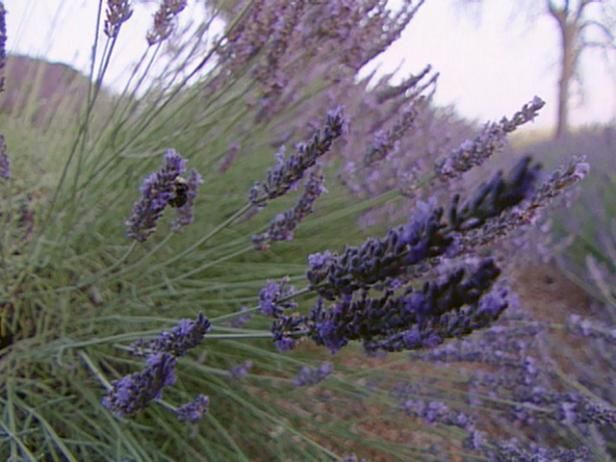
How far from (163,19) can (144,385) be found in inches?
28.6

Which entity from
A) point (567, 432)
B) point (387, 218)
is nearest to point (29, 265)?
point (387, 218)

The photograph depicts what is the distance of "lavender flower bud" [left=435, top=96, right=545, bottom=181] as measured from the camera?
1.14 meters

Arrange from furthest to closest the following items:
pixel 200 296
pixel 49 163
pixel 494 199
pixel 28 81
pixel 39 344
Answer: pixel 28 81 < pixel 49 163 < pixel 200 296 < pixel 39 344 < pixel 494 199

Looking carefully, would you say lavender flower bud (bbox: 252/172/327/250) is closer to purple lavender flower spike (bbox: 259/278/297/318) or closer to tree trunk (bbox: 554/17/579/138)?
purple lavender flower spike (bbox: 259/278/297/318)

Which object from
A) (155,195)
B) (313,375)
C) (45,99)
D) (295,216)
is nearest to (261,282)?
(313,375)

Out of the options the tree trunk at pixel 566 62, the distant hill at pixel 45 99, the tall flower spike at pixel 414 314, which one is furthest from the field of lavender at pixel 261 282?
the tree trunk at pixel 566 62

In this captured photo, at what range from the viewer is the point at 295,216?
1.15 m

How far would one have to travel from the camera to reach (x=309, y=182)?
44.8 inches

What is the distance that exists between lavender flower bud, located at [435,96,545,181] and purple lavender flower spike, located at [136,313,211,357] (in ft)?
1.91

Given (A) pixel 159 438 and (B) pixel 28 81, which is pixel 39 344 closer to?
(A) pixel 159 438

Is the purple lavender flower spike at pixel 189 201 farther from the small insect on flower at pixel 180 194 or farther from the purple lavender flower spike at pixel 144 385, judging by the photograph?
the purple lavender flower spike at pixel 144 385

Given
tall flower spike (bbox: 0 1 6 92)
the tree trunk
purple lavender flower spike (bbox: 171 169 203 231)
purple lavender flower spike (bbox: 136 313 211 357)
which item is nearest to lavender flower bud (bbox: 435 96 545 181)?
purple lavender flower spike (bbox: 171 169 203 231)

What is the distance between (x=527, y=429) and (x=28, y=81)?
7.53 ft

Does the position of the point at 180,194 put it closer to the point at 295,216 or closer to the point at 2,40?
the point at 295,216
